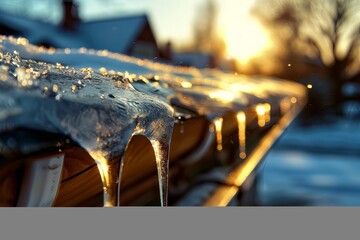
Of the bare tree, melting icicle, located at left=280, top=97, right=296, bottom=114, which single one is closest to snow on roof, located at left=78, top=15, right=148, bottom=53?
the bare tree

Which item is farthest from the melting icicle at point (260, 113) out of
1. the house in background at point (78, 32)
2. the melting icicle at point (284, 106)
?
the house in background at point (78, 32)

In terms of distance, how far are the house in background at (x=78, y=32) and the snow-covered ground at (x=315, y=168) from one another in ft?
9.88

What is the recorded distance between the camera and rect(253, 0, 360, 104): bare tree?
20.8ft

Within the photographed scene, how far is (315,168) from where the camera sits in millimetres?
6465

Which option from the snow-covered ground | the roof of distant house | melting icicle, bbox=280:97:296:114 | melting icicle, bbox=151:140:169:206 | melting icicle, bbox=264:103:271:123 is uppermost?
the roof of distant house

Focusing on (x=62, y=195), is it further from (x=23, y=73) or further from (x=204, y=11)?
(x=204, y=11)

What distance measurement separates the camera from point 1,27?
234 inches

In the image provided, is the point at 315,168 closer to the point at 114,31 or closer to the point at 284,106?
the point at 284,106

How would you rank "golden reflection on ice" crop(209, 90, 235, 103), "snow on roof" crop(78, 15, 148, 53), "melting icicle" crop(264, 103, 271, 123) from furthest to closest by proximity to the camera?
"snow on roof" crop(78, 15, 148, 53)
"melting icicle" crop(264, 103, 271, 123)
"golden reflection on ice" crop(209, 90, 235, 103)

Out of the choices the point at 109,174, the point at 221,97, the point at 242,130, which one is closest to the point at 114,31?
the point at 242,130

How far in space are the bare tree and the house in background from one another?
8.02 ft

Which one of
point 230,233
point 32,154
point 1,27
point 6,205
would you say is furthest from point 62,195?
point 1,27

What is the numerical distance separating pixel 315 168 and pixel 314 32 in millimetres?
2612

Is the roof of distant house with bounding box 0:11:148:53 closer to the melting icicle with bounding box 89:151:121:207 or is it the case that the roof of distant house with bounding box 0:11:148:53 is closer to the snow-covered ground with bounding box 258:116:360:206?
the snow-covered ground with bounding box 258:116:360:206
